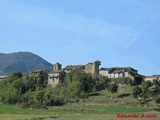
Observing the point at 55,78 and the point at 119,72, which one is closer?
the point at 119,72

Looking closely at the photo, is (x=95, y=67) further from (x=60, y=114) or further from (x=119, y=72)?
(x=60, y=114)

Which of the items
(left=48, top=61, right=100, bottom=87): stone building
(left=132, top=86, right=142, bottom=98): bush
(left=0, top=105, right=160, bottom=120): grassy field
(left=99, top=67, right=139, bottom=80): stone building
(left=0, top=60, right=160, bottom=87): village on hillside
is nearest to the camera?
(left=0, top=105, right=160, bottom=120): grassy field

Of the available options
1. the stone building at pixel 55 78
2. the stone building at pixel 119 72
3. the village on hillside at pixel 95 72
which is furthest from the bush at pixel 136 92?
the stone building at pixel 55 78

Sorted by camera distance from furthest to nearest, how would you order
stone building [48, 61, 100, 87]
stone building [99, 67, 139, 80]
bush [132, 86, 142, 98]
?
stone building [48, 61, 100, 87] → stone building [99, 67, 139, 80] → bush [132, 86, 142, 98]

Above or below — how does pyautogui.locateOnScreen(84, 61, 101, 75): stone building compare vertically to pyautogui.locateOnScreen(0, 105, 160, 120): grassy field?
above

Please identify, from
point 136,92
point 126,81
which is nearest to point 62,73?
point 126,81

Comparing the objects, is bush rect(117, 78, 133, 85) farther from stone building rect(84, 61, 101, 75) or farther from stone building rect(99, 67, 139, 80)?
stone building rect(84, 61, 101, 75)

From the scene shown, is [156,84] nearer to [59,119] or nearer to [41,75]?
[41,75]

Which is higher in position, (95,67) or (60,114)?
(95,67)

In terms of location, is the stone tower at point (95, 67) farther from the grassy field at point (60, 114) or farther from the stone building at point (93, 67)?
the grassy field at point (60, 114)

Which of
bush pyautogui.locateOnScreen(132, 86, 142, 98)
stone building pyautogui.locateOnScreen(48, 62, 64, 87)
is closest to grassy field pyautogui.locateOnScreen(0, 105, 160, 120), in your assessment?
bush pyautogui.locateOnScreen(132, 86, 142, 98)

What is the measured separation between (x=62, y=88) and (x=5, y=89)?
18.4 metres

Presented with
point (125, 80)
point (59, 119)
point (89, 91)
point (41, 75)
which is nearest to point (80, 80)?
point (89, 91)

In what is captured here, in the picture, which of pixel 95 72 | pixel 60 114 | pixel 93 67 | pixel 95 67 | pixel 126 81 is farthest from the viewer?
pixel 93 67
